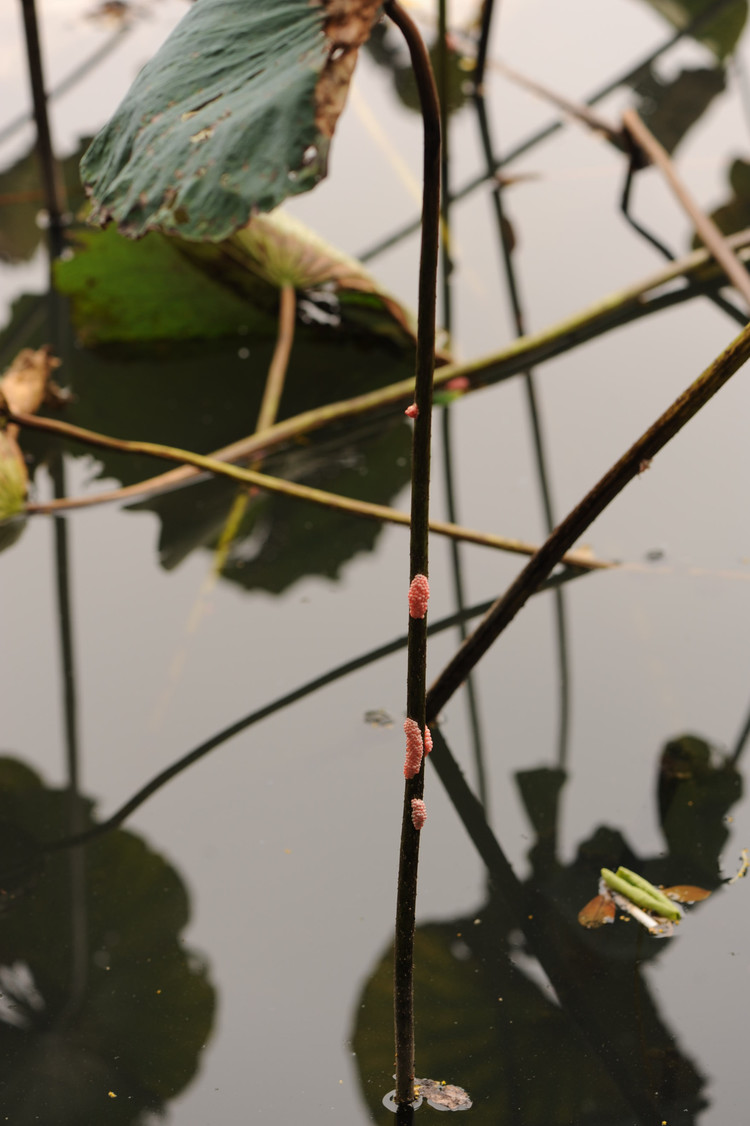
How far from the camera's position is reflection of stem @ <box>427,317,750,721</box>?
478 millimetres

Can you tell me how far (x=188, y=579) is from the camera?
38.6 inches

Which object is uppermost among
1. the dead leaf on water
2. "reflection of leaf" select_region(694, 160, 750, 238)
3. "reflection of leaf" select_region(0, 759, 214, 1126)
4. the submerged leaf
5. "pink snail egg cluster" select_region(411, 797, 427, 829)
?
the submerged leaf

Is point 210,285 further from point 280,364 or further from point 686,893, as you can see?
point 686,893

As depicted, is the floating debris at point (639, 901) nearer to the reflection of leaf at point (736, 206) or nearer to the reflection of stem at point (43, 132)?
the reflection of leaf at point (736, 206)

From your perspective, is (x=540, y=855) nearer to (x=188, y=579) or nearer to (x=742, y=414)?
(x=188, y=579)

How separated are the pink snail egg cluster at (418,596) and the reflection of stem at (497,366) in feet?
2.01

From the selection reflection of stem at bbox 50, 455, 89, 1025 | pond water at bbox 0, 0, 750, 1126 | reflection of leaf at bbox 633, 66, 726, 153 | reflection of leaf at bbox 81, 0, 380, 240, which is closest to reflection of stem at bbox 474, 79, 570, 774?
pond water at bbox 0, 0, 750, 1126

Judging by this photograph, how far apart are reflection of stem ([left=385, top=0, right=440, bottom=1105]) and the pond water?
14 cm

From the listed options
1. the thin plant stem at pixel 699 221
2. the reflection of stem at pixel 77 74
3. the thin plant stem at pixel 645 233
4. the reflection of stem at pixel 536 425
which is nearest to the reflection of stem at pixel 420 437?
the reflection of stem at pixel 536 425

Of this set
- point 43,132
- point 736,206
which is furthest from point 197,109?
point 736,206

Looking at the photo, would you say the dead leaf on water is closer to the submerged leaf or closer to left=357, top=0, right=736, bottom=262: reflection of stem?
left=357, top=0, right=736, bottom=262: reflection of stem

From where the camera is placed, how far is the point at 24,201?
61.4 inches

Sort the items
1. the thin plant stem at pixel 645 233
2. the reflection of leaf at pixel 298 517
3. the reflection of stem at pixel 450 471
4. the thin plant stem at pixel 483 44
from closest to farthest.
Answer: the reflection of stem at pixel 450 471 < the reflection of leaf at pixel 298 517 < the thin plant stem at pixel 645 233 < the thin plant stem at pixel 483 44

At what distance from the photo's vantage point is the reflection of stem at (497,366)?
1.06m
